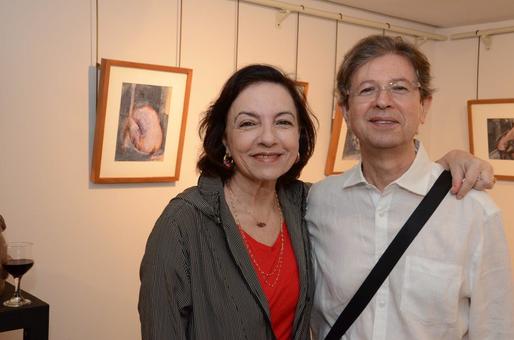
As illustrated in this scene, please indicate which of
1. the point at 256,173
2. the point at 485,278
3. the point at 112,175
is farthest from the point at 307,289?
the point at 112,175

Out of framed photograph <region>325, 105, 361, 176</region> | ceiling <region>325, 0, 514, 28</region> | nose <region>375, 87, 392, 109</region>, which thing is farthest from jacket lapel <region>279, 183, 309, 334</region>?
ceiling <region>325, 0, 514, 28</region>

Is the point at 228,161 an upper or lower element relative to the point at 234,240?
upper

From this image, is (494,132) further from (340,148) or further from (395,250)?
(395,250)

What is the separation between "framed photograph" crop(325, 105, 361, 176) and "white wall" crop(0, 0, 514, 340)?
0.75 metres

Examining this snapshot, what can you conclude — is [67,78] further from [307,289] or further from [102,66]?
[307,289]

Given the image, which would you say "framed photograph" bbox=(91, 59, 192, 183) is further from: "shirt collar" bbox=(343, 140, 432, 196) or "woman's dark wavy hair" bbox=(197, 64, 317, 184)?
"shirt collar" bbox=(343, 140, 432, 196)

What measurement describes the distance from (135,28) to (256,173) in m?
1.83

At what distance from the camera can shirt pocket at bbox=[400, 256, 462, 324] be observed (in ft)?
5.33

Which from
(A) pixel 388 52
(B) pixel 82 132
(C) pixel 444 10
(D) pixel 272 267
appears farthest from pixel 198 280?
(C) pixel 444 10

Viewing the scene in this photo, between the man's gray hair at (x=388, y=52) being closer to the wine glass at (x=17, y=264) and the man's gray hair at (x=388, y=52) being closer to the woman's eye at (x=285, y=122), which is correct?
the woman's eye at (x=285, y=122)

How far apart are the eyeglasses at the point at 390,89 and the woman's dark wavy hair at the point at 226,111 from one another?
196 mm

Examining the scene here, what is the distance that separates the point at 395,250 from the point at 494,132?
330cm

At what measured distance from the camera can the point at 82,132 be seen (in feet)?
9.89

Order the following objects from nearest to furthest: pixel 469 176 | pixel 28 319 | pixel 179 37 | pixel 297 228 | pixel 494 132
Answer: pixel 469 176
pixel 297 228
pixel 28 319
pixel 179 37
pixel 494 132
